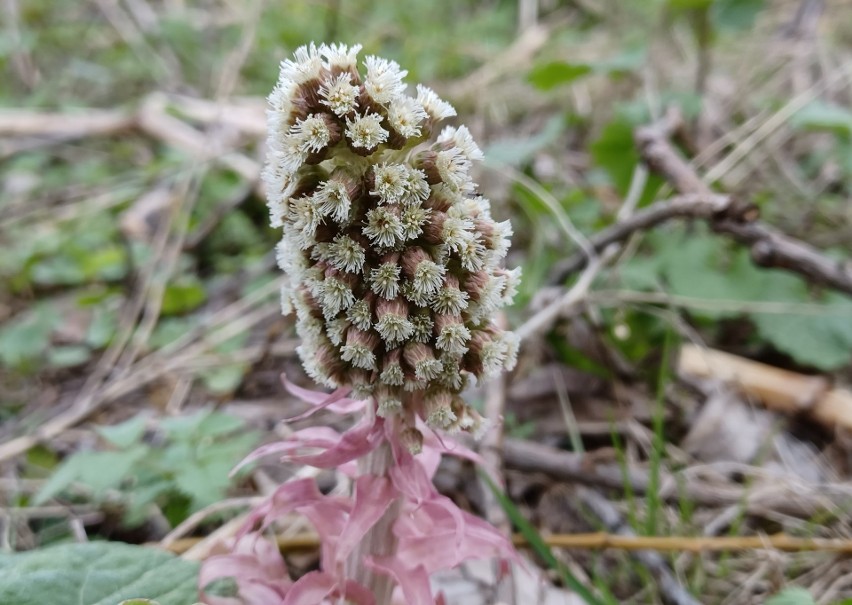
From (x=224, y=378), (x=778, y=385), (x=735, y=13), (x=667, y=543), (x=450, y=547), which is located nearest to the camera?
(x=450, y=547)

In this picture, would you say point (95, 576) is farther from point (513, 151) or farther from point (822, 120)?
point (822, 120)

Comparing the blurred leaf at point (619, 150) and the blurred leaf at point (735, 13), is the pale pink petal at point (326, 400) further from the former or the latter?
the blurred leaf at point (735, 13)

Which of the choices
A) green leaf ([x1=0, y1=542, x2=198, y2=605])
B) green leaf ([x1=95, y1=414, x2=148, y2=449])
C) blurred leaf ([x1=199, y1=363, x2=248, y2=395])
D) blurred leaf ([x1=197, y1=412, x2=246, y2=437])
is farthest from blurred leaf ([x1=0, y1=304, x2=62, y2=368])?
green leaf ([x1=0, y1=542, x2=198, y2=605])

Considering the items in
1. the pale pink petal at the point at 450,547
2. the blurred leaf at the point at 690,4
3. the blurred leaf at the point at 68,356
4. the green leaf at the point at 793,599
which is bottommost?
the green leaf at the point at 793,599

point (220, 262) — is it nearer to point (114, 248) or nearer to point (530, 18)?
point (114, 248)

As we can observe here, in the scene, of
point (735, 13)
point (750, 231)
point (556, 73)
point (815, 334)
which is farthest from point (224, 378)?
point (735, 13)

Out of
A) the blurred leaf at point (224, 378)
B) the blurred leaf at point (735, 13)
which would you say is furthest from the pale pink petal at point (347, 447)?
the blurred leaf at point (735, 13)

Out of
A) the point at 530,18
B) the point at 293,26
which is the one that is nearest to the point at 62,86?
the point at 293,26

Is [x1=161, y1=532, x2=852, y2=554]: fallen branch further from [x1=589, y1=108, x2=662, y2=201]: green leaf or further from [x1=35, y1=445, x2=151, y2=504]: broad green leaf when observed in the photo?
[x1=589, y1=108, x2=662, y2=201]: green leaf
